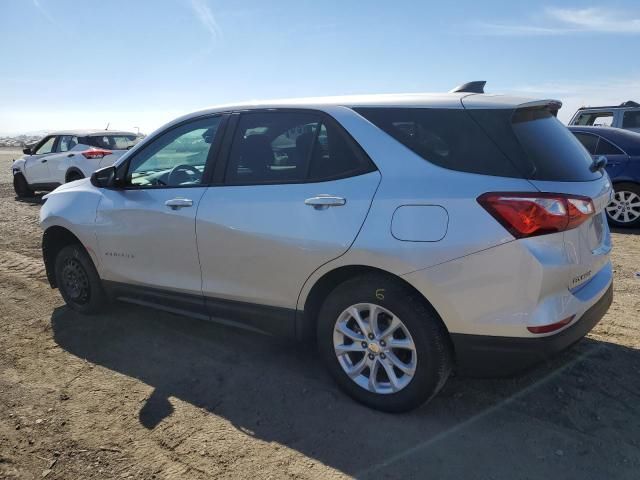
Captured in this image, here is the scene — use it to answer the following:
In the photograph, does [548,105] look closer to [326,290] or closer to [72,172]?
[326,290]

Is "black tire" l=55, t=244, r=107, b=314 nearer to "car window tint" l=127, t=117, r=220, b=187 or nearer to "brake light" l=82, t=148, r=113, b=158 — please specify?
"car window tint" l=127, t=117, r=220, b=187

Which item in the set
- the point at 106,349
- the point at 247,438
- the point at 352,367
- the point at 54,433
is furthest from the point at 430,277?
the point at 106,349

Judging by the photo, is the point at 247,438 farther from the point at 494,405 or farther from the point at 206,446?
the point at 494,405

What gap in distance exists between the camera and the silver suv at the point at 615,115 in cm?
1092

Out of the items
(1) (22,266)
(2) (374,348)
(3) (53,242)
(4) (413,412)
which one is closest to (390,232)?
(2) (374,348)

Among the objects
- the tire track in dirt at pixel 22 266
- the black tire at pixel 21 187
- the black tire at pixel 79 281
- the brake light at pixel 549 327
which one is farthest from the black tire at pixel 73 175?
the brake light at pixel 549 327

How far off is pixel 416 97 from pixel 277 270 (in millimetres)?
1330

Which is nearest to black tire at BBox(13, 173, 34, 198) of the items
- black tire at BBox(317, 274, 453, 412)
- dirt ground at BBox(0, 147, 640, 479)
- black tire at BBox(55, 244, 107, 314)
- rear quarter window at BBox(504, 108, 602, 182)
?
black tire at BBox(55, 244, 107, 314)

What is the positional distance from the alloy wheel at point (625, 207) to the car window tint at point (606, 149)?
62 centimetres

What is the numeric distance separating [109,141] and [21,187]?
3.34m

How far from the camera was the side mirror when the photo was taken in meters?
4.21

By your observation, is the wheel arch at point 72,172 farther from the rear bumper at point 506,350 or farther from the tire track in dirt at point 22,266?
the rear bumper at point 506,350

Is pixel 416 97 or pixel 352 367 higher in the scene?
pixel 416 97

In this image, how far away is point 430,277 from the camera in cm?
272
